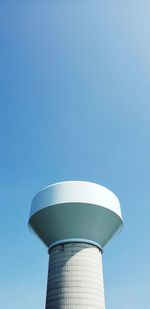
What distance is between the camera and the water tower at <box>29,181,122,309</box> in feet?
98.3

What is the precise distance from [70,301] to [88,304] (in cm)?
170

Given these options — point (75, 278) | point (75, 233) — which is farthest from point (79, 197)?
point (75, 278)

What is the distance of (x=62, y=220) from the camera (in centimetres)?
3117

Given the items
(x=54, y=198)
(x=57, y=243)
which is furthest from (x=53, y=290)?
(x=54, y=198)

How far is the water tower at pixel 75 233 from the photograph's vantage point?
29969 mm

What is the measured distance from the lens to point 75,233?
104ft

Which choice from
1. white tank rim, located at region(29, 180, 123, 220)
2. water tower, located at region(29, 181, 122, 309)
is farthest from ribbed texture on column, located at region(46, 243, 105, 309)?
white tank rim, located at region(29, 180, 123, 220)

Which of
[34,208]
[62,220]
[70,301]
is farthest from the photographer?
[34,208]

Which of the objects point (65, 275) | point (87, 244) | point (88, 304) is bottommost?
point (88, 304)

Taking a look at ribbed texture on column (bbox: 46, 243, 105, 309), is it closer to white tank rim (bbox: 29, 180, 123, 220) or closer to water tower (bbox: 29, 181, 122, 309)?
water tower (bbox: 29, 181, 122, 309)

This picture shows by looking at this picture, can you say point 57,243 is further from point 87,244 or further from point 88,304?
point 88,304

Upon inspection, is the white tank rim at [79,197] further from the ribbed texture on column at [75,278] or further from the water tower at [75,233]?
the ribbed texture on column at [75,278]

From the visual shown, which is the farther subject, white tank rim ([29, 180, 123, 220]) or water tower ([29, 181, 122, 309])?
white tank rim ([29, 180, 123, 220])

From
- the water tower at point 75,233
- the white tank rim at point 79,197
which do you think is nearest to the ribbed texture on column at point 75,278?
the water tower at point 75,233
